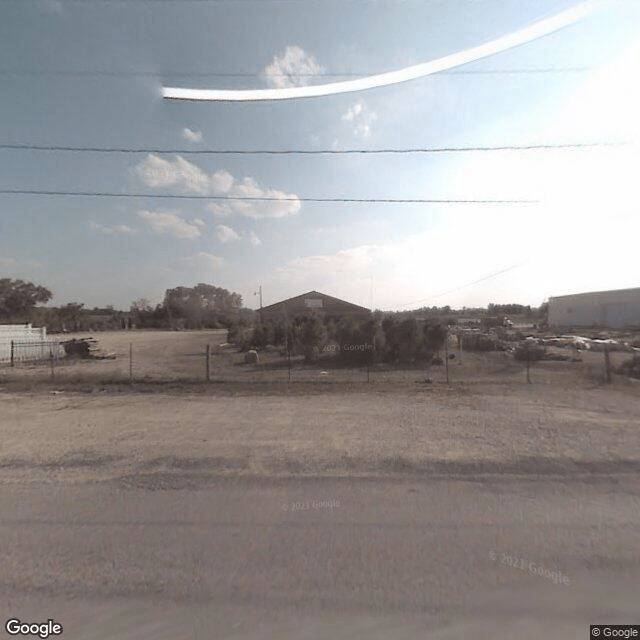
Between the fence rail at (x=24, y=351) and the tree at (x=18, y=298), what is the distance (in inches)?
1735

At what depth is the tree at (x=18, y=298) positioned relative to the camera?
2502 inches

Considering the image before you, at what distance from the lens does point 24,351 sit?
2442 cm

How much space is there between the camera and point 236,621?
2.81 metres

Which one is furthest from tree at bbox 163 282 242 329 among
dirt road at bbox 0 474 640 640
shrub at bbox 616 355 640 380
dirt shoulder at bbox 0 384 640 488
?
dirt road at bbox 0 474 640 640

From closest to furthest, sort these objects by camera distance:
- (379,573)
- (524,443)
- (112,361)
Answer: (379,573) → (524,443) → (112,361)

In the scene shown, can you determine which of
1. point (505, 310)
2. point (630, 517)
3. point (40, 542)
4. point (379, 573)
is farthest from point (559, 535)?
point (505, 310)

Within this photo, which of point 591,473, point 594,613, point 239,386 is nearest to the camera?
point 594,613

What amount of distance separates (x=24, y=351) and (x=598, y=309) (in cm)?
8192

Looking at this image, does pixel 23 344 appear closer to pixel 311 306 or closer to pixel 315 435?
pixel 315 435

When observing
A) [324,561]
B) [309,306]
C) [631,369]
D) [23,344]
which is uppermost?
[309,306]

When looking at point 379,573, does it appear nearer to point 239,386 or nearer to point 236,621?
point 236,621

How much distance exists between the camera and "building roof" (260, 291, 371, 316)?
50938 mm

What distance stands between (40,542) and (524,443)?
249 inches

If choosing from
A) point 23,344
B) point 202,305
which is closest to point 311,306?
point 23,344
